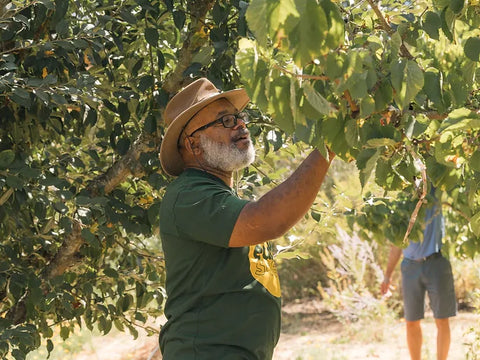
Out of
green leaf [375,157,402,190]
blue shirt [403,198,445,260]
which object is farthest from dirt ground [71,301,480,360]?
green leaf [375,157,402,190]

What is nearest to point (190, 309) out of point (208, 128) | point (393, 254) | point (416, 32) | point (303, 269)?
point (208, 128)

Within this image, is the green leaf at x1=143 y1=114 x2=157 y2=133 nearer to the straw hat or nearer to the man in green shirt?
the straw hat

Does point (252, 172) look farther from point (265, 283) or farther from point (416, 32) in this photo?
point (416, 32)

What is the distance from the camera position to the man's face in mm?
2363

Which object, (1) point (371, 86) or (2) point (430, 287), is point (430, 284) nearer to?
(2) point (430, 287)

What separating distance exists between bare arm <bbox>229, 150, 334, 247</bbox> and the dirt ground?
4222 millimetres

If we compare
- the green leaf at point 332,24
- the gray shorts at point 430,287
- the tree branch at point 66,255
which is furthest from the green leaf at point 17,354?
the gray shorts at point 430,287

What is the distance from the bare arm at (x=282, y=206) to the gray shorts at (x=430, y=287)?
3.48m

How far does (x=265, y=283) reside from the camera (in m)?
2.31

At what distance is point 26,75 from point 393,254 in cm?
331

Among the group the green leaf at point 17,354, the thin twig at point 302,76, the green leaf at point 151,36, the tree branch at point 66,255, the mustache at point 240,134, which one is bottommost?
the green leaf at point 17,354

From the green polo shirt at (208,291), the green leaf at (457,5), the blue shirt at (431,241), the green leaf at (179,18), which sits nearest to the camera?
the green leaf at (457,5)

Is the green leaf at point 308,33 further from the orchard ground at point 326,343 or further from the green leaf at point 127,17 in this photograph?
the orchard ground at point 326,343

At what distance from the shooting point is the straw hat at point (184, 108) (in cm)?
240
